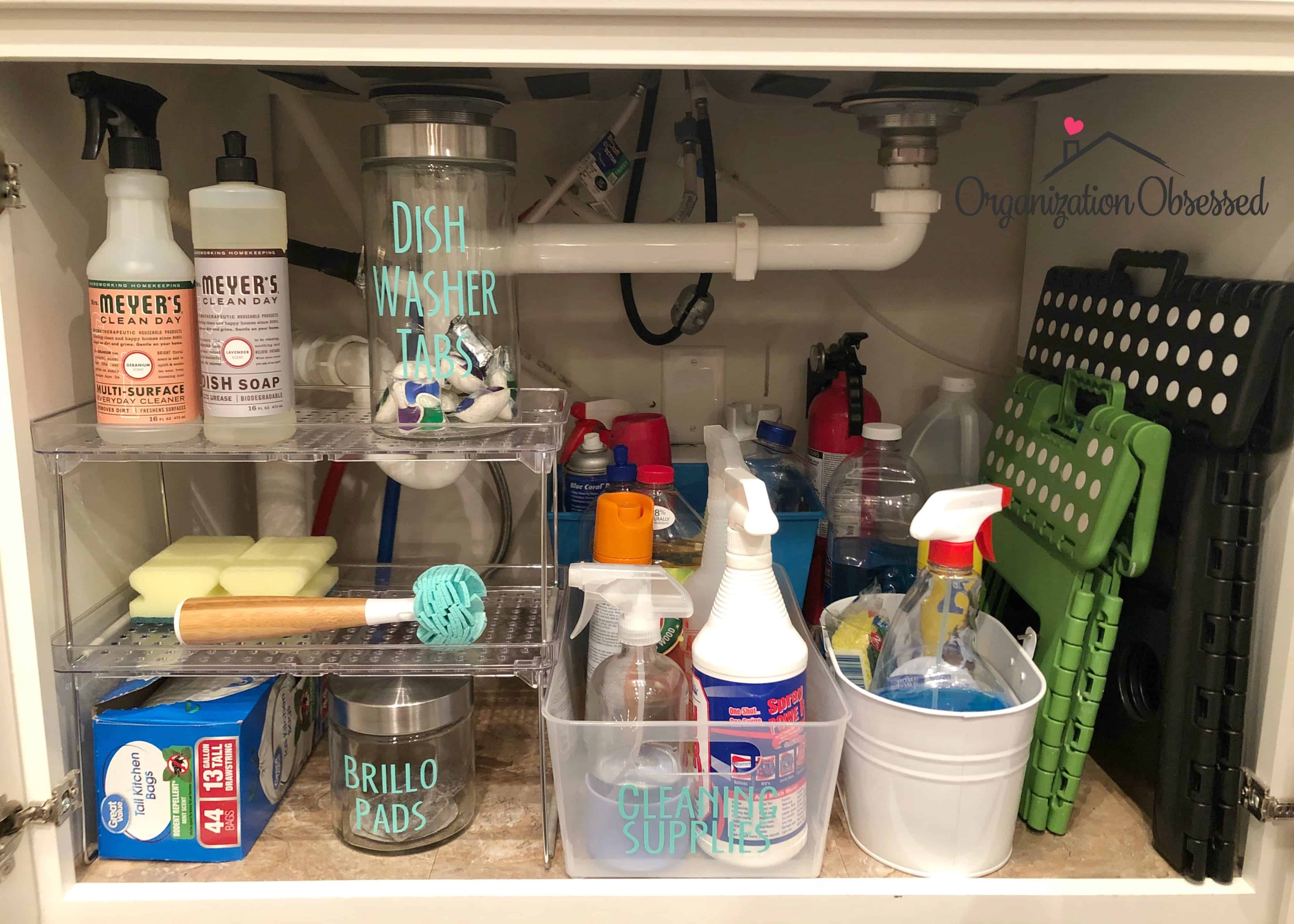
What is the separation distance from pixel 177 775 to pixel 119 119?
0.51 m

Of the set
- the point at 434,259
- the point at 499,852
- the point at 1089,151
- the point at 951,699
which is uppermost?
the point at 1089,151

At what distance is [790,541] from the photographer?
3.02ft

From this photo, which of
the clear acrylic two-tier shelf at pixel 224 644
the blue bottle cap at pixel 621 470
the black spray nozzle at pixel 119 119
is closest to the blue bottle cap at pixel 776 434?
the blue bottle cap at pixel 621 470

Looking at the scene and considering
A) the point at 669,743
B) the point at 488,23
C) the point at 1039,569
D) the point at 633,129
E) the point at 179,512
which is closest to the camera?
the point at 488,23

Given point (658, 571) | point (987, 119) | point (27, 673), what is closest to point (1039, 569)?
point (658, 571)

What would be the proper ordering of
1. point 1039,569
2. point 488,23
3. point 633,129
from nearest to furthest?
point 488,23 < point 1039,569 < point 633,129

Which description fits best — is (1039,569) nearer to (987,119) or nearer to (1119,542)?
(1119,542)

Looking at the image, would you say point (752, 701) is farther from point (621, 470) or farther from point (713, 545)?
point (621, 470)

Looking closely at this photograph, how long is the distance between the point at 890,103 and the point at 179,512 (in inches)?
31.4

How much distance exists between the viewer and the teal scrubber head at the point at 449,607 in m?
0.75

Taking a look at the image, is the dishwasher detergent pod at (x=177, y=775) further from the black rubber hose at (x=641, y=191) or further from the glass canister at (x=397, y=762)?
the black rubber hose at (x=641, y=191)

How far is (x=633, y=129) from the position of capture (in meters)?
1.07

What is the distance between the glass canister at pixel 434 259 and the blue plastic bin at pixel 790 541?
0.16 m
